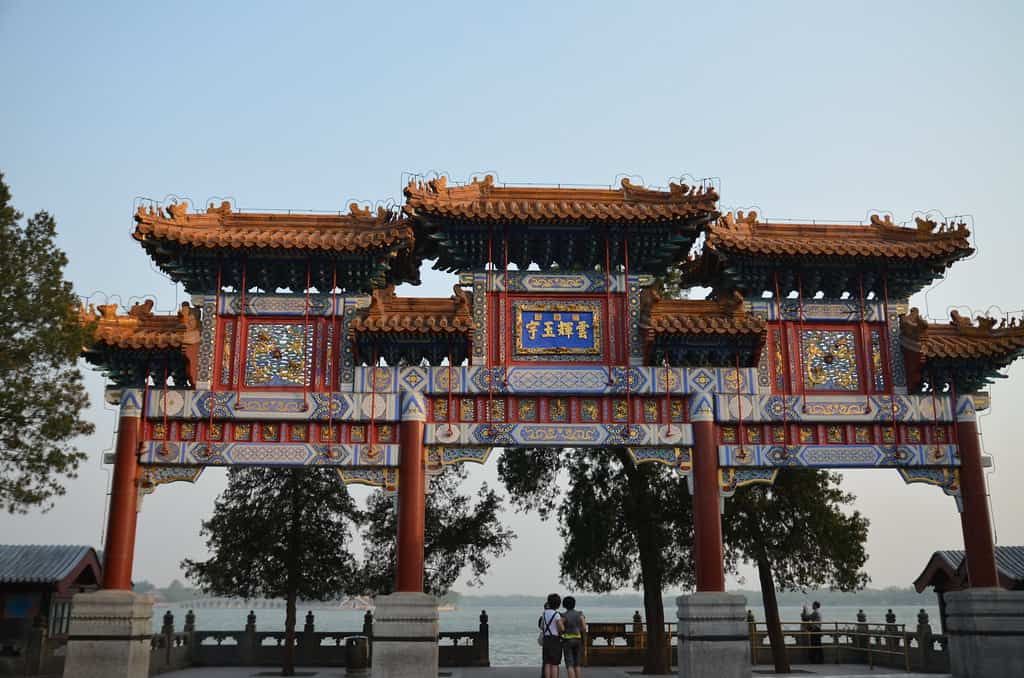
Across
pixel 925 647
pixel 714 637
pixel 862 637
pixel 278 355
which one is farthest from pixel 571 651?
pixel 862 637

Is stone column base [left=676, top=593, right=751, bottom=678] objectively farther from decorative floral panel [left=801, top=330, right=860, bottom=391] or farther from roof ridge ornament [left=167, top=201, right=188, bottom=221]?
roof ridge ornament [left=167, top=201, right=188, bottom=221]

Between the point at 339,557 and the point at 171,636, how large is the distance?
3.96m

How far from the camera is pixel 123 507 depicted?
45.9 ft

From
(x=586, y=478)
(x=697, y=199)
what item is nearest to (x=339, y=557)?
(x=586, y=478)

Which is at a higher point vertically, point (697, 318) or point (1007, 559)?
point (697, 318)

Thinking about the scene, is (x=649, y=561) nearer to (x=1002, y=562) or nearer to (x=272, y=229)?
(x=1002, y=562)

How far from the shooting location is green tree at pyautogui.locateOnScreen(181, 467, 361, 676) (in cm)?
2086

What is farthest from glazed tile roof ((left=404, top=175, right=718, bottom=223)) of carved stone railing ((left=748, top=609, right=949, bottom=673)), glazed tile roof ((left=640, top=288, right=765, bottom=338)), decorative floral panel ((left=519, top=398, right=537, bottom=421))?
carved stone railing ((left=748, top=609, right=949, bottom=673))

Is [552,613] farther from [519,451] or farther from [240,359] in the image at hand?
[519,451]

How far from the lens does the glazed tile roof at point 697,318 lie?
1462cm

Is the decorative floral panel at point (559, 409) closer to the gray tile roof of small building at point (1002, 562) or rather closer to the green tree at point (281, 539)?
the green tree at point (281, 539)

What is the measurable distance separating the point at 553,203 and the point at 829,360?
17.0 ft

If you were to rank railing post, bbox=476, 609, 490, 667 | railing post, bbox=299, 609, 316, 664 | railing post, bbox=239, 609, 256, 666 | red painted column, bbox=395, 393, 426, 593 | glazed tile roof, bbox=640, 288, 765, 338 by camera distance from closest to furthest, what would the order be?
red painted column, bbox=395, 393, 426, 593, glazed tile roof, bbox=640, 288, 765, 338, railing post, bbox=476, 609, 490, 667, railing post, bbox=299, 609, 316, 664, railing post, bbox=239, 609, 256, 666

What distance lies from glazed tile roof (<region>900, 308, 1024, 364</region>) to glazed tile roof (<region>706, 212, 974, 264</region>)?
1068mm
